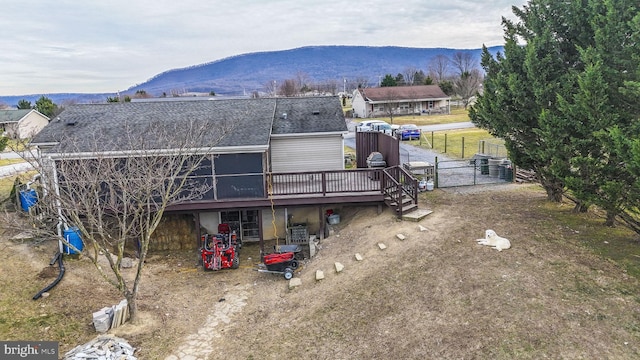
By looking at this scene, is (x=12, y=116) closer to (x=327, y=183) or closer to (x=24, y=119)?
(x=24, y=119)

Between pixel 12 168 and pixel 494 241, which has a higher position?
pixel 12 168

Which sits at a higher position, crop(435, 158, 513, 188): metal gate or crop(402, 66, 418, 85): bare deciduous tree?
crop(402, 66, 418, 85): bare deciduous tree

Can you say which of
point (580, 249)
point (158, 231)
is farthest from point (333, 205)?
point (580, 249)

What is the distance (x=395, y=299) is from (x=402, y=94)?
55.8m

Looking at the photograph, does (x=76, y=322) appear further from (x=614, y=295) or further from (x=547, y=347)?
(x=614, y=295)

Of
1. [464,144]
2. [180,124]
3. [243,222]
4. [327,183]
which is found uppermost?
[180,124]

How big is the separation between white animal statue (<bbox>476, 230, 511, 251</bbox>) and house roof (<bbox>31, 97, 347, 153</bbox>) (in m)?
7.71

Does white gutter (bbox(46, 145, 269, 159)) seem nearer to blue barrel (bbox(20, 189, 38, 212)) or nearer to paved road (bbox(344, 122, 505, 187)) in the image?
blue barrel (bbox(20, 189, 38, 212))

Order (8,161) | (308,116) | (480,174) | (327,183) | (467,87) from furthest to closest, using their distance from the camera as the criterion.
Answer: (467,87) → (8,161) → (480,174) → (308,116) → (327,183)

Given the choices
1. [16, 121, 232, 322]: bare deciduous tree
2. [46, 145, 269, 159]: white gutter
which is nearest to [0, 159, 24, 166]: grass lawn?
[16, 121, 232, 322]: bare deciduous tree

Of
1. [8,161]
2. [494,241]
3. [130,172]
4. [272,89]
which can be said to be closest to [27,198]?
[130,172]

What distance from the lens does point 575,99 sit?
38.8 feet

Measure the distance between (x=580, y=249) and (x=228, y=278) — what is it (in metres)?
10.5

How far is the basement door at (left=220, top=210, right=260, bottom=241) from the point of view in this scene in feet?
57.3
